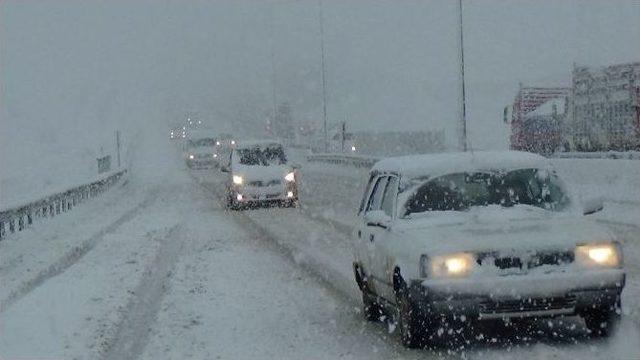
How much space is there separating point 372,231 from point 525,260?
6.48ft

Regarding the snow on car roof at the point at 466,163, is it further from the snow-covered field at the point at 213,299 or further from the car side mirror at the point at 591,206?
the snow-covered field at the point at 213,299

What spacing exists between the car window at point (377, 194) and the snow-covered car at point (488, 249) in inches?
22.8

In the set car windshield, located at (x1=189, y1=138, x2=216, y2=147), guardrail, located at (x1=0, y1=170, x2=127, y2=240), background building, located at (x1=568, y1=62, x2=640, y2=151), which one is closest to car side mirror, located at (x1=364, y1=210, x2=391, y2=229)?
guardrail, located at (x1=0, y1=170, x2=127, y2=240)

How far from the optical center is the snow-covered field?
832 centimetres

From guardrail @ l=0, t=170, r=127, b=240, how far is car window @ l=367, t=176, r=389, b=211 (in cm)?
1142

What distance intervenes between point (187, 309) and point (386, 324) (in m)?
2.22

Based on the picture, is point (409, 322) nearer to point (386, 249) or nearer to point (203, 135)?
point (386, 249)

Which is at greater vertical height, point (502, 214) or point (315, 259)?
point (502, 214)

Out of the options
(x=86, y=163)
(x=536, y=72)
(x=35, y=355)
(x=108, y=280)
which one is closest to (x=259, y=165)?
(x=108, y=280)

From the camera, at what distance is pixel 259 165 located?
28.2 m

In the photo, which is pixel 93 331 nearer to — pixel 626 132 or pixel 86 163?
pixel 626 132

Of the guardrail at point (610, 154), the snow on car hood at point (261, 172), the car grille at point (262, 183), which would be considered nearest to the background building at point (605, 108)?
the guardrail at point (610, 154)

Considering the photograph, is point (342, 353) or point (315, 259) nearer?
point (342, 353)

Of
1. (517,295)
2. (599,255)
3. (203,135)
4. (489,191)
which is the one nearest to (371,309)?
(489,191)
